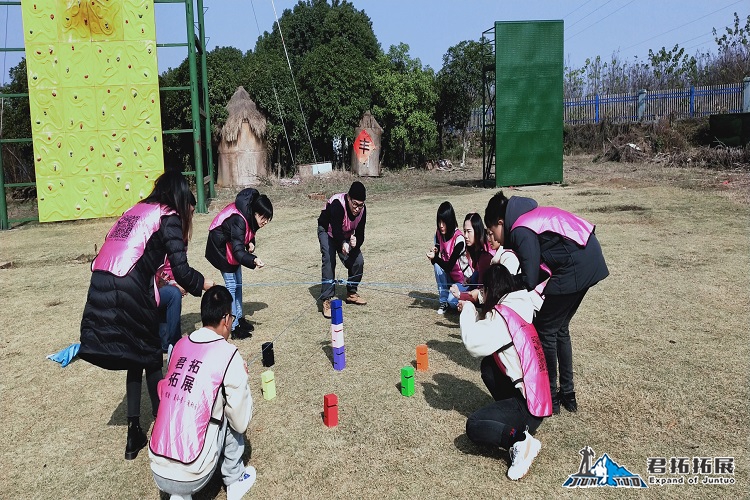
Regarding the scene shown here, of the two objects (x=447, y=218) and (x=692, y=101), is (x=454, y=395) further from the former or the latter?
(x=692, y=101)

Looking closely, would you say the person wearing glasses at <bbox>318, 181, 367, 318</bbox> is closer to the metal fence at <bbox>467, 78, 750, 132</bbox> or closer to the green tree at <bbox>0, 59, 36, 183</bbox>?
the green tree at <bbox>0, 59, 36, 183</bbox>

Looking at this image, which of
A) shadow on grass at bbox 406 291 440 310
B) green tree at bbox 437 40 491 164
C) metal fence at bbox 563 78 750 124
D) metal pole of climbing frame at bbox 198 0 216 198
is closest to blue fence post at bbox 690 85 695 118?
metal fence at bbox 563 78 750 124

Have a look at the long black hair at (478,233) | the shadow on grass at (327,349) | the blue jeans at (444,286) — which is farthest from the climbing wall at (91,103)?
the long black hair at (478,233)

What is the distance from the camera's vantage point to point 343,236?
736 cm

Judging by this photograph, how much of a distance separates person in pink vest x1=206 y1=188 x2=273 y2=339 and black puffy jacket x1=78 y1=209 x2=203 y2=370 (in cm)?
217

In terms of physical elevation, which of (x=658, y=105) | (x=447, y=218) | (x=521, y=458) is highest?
(x=658, y=105)

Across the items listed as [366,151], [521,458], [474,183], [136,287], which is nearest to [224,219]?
[136,287]

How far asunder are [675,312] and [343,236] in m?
3.84

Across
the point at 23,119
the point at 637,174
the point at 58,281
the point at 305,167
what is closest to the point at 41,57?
the point at 23,119

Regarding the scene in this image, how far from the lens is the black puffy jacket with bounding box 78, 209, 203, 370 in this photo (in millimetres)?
3969

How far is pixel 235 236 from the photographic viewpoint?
641cm

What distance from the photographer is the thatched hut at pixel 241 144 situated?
21.4 metres

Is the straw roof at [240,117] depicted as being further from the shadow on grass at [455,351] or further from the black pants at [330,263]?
the shadow on grass at [455,351]

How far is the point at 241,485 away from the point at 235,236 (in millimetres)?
3215
